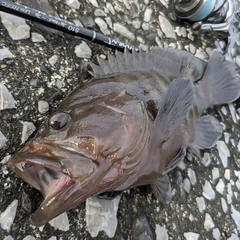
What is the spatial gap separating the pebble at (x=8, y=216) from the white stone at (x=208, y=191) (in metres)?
0.94

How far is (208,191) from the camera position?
6.57 ft

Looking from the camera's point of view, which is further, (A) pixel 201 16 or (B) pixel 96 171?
(A) pixel 201 16

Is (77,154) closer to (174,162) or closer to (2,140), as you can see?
(2,140)

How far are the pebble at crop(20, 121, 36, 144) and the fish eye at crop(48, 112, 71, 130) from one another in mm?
198

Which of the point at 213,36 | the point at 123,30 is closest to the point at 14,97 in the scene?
the point at 123,30

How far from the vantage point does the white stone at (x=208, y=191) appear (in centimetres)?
198

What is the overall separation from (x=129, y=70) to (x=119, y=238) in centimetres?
62

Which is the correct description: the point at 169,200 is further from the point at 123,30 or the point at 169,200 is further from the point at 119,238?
the point at 123,30

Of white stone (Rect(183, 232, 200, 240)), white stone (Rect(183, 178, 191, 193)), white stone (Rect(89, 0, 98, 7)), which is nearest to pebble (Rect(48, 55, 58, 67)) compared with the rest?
white stone (Rect(89, 0, 98, 7))

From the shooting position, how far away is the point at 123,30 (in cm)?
205

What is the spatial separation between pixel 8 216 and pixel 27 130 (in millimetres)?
281

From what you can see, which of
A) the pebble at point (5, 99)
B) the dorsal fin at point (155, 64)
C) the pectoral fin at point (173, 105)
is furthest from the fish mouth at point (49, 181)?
the dorsal fin at point (155, 64)

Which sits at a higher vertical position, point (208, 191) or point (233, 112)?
point (233, 112)

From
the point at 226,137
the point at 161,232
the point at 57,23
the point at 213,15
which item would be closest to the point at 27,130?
the point at 57,23
